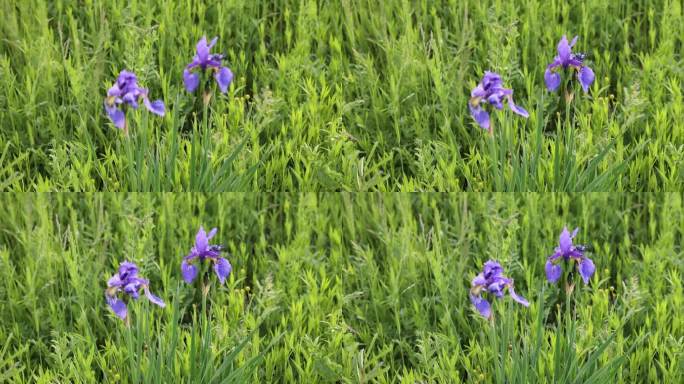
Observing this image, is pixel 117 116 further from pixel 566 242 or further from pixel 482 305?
pixel 566 242

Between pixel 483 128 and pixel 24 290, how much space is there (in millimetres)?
1894

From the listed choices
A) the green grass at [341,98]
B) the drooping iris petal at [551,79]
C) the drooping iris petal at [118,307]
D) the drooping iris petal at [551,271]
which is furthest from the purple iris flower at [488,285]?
the drooping iris petal at [118,307]

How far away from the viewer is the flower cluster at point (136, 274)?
3383 millimetres

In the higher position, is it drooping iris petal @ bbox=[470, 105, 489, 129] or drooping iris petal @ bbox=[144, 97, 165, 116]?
drooping iris petal @ bbox=[144, 97, 165, 116]

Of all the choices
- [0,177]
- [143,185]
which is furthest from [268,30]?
[0,177]

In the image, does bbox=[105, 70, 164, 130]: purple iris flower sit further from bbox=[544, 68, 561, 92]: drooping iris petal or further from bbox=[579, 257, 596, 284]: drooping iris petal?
bbox=[579, 257, 596, 284]: drooping iris petal

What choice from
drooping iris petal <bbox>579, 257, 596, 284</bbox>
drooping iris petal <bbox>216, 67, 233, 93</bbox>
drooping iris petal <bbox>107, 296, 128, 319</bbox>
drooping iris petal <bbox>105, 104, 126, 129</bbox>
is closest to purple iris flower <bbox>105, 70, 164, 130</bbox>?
drooping iris petal <bbox>105, 104, 126, 129</bbox>

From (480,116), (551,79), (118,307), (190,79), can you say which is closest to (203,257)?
(118,307)

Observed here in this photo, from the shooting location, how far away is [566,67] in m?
3.76

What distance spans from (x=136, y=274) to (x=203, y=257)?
0.24 m

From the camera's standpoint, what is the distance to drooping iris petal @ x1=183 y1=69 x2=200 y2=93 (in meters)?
3.77

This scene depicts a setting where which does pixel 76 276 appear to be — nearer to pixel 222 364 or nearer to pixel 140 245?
pixel 140 245

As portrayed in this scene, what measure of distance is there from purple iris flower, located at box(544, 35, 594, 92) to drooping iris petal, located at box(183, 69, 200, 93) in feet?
4.39

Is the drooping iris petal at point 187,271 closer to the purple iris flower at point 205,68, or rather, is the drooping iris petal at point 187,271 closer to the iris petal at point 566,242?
the purple iris flower at point 205,68
